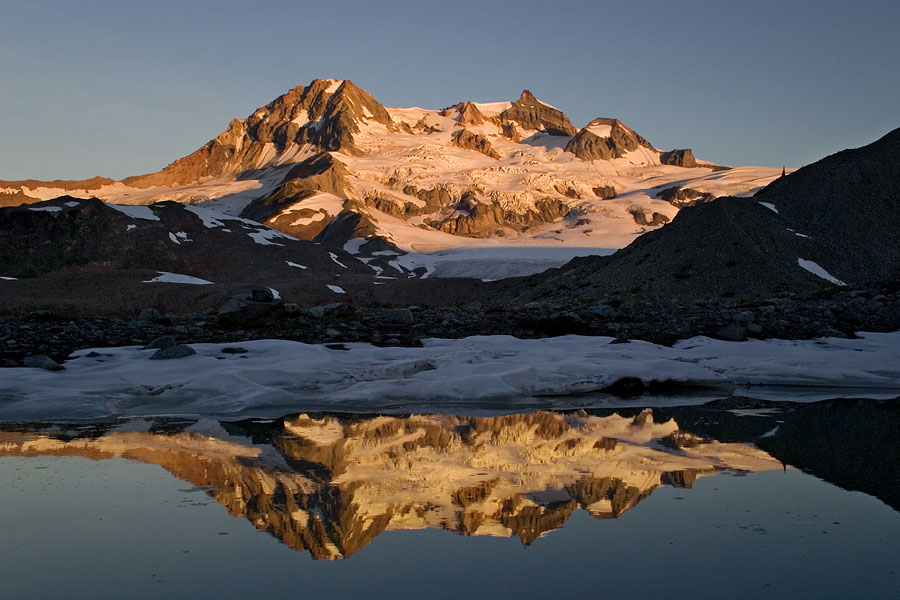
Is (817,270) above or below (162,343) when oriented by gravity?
above

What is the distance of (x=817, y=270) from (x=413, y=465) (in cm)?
2736

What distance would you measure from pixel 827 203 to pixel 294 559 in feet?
118

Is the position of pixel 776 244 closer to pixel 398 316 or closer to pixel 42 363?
pixel 398 316

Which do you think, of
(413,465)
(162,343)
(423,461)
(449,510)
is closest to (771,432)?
(423,461)

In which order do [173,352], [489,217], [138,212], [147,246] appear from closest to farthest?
1. [173,352]
2. [147,246]
3. [138,212]
4. [489,217]

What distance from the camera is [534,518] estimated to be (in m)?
5.21

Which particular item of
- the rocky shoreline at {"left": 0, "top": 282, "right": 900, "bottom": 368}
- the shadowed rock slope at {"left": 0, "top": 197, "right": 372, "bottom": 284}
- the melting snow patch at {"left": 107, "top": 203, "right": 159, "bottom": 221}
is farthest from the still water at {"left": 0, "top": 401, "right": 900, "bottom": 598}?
the melting snow patch at {"left": 107, "top": 203, "right": 159, "bottom": 221}

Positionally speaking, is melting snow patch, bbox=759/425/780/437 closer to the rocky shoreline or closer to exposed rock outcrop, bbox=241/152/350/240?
the rocky shoreline

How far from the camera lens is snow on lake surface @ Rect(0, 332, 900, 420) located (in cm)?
973

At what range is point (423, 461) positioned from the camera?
22.4 ft

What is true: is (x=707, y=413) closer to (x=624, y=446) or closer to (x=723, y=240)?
(x=624, y=446)

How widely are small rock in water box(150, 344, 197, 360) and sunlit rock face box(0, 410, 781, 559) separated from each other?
3.37 metres

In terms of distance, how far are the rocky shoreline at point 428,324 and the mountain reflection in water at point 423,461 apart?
5121 millimetres

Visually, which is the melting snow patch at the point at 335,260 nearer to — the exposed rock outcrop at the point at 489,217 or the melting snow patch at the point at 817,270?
the melting snow patch at the point at 817,270
